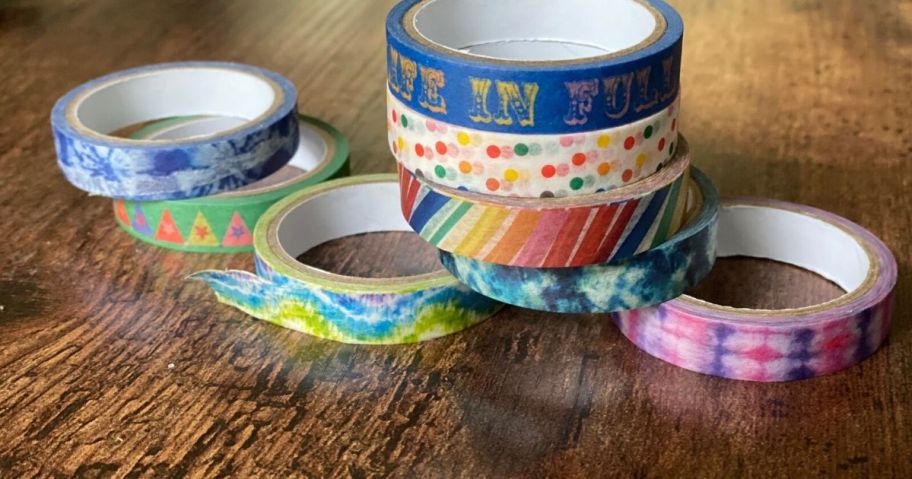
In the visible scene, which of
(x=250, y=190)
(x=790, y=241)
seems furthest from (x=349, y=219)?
(x=790, y=241)

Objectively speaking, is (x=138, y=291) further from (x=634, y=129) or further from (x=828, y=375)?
(x=828, y=375)

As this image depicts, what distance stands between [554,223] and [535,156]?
0.07m

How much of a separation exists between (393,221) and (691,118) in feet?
1.99

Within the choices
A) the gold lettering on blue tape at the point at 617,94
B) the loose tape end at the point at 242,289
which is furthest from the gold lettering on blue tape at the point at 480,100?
the loose tape end at the point at 242,289

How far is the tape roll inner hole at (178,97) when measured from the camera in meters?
1.71

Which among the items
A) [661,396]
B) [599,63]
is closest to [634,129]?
[599,63]

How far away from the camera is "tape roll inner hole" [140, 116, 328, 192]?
174 centimetres

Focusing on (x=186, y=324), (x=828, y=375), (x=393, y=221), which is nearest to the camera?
(x=828, y=375)

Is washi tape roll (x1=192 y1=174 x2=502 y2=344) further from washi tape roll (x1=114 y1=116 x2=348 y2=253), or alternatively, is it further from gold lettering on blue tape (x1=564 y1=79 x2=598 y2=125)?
gold lettering on blue tape (x1=564 y1=79 x2=598 y2=125)

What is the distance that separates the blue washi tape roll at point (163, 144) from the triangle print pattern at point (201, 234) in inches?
1.4

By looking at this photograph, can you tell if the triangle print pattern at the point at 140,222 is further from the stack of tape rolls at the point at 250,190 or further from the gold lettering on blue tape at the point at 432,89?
the gold lettering on blue tape at the point at 432,89

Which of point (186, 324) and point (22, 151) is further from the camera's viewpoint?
point (22, 151)

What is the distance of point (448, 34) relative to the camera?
1389mm

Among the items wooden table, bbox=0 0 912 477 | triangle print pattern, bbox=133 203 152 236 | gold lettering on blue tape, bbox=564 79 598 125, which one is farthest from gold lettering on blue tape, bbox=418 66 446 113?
triangle print pattern, bbox=133 203 152 236
